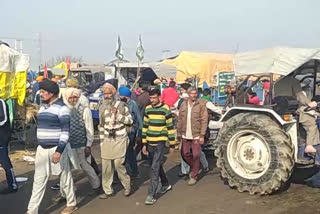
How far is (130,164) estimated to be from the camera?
8.99 metres

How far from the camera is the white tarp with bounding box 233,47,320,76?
732 centimetres

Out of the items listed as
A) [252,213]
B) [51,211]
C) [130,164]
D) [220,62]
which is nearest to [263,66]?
[252,213]

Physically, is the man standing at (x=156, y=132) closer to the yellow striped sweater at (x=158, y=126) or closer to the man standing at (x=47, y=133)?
the yellow striped sweater at (x=158, y=126)

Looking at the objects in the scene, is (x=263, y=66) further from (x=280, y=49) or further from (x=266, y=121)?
(x=266, y=121)

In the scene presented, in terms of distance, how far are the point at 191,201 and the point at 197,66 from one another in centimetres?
1535

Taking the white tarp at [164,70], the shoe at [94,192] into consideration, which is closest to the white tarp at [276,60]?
the shoe at [94,192]

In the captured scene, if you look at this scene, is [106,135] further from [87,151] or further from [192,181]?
[192,181]

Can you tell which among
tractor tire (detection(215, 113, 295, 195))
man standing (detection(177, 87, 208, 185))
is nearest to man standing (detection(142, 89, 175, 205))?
man standing (detection(177, 87, 208, 185))

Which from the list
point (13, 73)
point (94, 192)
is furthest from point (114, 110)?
point (13, 73)

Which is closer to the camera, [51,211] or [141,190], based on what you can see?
[51,211]

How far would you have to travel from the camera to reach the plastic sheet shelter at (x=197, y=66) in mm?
22078

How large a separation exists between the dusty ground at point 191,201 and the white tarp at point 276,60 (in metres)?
1.94

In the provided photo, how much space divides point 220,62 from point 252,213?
17.0 meters

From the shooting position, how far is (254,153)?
7547 mm
